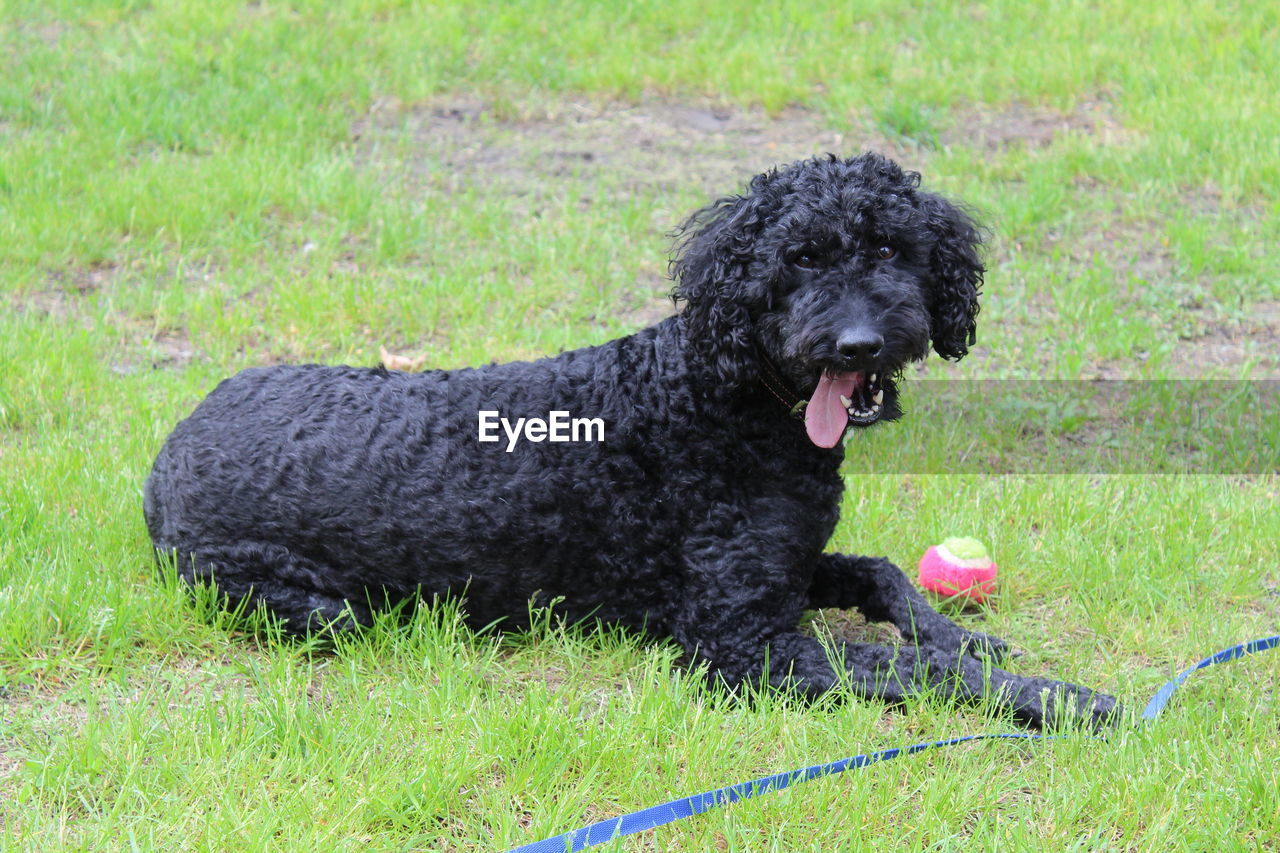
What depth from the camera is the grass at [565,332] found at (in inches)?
121

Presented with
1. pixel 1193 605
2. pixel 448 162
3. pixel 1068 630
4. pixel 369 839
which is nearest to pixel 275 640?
pixel 369 839

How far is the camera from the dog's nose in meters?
3.19

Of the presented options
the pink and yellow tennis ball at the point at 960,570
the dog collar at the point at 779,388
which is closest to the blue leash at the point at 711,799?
the pink and yellow tennis ball at the point at 960,570

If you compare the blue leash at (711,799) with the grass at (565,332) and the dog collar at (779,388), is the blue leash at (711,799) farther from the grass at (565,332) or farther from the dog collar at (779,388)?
the dog collar at (779,388)

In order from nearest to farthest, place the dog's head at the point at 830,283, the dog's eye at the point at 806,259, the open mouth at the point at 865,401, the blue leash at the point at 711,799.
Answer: the blue leash at the point at 711,799 → the dog's head at the point at 830,283 → the dog's eye at the point at 806,259 → the open mouth at the point at 865,401

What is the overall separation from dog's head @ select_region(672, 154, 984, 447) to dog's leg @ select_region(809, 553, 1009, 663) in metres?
0.64

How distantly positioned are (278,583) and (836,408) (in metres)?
1.87

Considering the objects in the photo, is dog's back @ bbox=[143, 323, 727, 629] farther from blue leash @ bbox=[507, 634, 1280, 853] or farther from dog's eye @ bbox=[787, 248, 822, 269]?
blue leash @ bbox=[507, 634, 1280, 853]

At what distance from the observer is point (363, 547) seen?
366cm

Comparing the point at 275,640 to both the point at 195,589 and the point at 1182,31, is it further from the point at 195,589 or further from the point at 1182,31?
the point at 1182,31

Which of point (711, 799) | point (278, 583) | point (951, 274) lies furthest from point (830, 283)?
point (278, 583)

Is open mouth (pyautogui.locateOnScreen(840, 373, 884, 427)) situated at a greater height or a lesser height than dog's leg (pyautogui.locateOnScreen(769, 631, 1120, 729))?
greater

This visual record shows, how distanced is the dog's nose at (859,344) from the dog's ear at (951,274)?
52 centimetres

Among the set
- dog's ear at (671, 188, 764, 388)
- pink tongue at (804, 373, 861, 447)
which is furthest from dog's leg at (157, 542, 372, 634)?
pink tongue at (804, 373, 861, 447)
